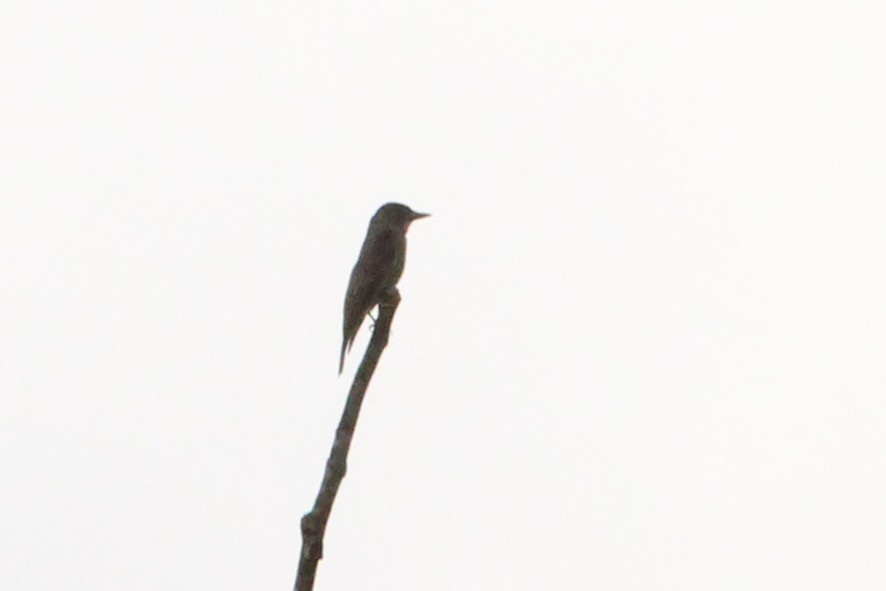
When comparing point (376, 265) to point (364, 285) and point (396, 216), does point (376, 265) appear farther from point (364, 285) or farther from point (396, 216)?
point (396, 216)

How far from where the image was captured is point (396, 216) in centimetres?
1046

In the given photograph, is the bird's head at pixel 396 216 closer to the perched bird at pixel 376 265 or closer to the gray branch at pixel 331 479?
the perched bird at pixel 376 265

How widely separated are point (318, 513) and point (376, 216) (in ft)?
19.8

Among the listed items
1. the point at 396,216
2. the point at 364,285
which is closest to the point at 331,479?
the point at 364,285

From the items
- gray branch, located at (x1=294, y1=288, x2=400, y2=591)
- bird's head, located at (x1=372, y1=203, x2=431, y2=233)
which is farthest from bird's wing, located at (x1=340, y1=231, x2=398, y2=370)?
gray branch, located at (x1=294, y1=288, x2=400, y2=591)

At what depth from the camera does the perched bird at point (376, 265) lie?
916 cm

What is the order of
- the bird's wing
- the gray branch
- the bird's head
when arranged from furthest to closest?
1. the bird's head
2. the bird's wing
3. the gray branch

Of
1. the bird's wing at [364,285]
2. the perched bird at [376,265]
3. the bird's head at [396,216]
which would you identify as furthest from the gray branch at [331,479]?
the bird's head at [396,216]

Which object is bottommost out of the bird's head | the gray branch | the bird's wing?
the gray branch

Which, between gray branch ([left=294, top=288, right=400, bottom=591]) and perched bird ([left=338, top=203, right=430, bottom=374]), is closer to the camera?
gray branch ([left=294, top=288, right=400, bottom=591])

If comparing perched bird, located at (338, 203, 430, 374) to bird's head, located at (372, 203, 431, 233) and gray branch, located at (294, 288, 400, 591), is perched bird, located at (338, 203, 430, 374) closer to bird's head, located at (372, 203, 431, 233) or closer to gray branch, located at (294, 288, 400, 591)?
bird's head, located at (372, 203, 431, 233)

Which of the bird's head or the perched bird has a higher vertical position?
the bird's head

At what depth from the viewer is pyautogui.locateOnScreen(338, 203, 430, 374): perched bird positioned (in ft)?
30.1

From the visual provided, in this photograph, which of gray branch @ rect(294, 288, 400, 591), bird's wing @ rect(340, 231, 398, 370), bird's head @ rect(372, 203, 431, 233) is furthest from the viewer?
bird's head @ rect(372, 203, 431, 233)
